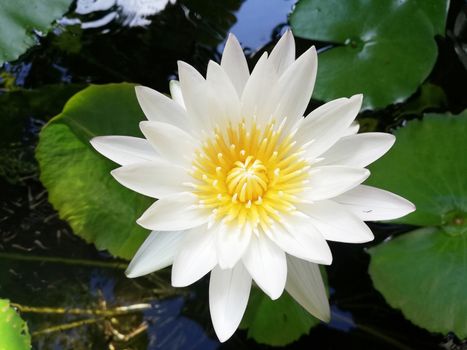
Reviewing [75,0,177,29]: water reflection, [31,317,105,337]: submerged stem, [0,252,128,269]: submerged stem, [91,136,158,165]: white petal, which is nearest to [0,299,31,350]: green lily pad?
[31,317,105,337]: submerged stem

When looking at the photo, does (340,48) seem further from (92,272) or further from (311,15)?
(92,272)

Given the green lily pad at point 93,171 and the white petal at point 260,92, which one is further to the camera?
the green lily pad at point 93,171

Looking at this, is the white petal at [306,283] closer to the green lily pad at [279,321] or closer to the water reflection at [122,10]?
the green lily pad at [279,321]

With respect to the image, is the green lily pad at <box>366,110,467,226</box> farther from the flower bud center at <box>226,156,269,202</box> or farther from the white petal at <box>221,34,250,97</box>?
the white petal at <box>221,34,250,97</box>

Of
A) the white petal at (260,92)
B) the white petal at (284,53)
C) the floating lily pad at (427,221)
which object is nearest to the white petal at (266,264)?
the white petal at (260,92)

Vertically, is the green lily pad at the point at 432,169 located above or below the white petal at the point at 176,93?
above
